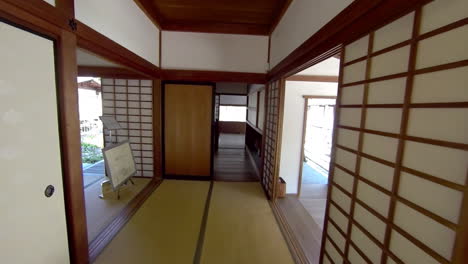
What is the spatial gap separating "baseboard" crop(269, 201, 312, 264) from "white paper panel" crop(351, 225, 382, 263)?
96cm

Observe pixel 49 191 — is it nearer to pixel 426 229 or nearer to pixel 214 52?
pixel 426 229

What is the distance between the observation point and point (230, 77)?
3.49m

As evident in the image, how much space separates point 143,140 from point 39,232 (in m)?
2.63

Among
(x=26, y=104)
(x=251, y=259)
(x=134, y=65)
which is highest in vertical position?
(x=134, y=65)

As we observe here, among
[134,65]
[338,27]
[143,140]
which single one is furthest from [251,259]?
[143,140]

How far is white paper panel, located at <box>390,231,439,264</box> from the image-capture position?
0.79m

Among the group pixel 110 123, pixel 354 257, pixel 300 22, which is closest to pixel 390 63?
pixel 354 257

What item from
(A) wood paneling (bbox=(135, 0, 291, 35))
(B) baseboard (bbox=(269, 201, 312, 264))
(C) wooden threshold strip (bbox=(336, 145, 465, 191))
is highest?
(A) wood paneling (bbox=(135, 0, 291, 35))

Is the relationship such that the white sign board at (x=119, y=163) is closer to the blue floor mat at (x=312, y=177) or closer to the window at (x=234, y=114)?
the blue floor mat at (x=312, y=177)

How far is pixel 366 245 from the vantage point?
1085 mm

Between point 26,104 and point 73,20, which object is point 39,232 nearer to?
point 26,104

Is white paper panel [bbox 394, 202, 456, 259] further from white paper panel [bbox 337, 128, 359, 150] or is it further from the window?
the window

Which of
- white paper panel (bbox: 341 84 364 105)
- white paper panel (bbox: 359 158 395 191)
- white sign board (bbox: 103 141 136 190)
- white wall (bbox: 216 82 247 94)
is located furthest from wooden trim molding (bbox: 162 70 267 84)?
white wall (bbox: 216 82 247 94)

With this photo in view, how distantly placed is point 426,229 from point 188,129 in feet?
11.5
